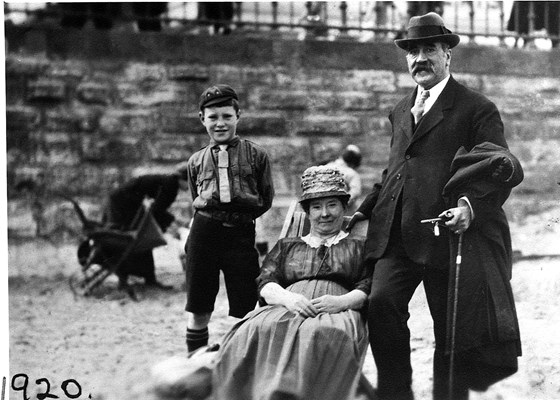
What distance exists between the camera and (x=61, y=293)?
166 inches

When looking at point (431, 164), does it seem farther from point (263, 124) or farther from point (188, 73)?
point (188, 73)

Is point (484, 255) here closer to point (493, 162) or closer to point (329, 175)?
point (493, 162)

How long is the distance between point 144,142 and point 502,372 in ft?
7.55

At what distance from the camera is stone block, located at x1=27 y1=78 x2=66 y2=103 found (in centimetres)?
453

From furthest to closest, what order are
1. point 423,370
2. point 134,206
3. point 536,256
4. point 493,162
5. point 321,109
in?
point 321,109, point 134,206, point 536,256, point 423,370, point 493,162

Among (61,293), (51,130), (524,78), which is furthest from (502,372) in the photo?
(51,130)

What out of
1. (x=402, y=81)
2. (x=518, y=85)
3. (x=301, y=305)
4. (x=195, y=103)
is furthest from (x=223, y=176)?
(x=518, y=85)

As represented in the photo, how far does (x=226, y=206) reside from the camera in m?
3.57

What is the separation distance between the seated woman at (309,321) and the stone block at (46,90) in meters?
1.84

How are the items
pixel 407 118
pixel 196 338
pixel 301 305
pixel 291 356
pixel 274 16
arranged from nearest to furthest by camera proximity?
pixel 291 356 < pixel 301 305 < pixel 407 118 < pixel 196 338 < pixel 274 16

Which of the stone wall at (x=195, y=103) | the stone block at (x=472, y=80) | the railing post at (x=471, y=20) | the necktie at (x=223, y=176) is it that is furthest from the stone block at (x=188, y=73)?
the railing post at (x=471, y=20)

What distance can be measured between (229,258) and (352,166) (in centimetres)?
135

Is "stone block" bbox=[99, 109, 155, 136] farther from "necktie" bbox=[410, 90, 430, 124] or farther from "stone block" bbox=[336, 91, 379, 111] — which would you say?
"necktie" bbox=[410, 90, 430, 124]

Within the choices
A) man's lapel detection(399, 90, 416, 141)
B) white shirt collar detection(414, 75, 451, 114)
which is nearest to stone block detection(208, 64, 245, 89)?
man's lapel detection(399, 90, 416, 141)
